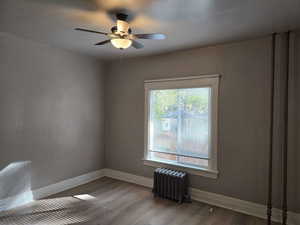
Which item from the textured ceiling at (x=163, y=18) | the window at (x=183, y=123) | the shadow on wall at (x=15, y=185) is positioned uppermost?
the textured ceiling at (x=163, y=18)

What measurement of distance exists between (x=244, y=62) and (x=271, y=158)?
58.2 inches

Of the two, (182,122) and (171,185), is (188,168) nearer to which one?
(171,185)

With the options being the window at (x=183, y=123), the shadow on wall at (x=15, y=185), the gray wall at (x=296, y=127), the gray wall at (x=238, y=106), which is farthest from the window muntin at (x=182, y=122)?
the shadow on wall at (x=15, y=185)

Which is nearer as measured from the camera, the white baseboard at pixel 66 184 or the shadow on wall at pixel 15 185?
the shadow on wall at pixel 15 185

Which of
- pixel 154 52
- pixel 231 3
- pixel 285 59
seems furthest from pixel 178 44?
pixel 285 59

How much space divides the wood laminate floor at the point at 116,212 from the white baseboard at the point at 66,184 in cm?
13

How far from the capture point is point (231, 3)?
1985mm

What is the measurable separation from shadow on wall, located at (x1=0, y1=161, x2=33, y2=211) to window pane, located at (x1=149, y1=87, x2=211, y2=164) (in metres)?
2.24

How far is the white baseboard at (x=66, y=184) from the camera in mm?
3361

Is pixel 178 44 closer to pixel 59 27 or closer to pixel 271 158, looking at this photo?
pixel 59 27

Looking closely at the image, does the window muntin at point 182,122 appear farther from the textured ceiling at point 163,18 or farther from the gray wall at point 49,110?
the gray wall at point 49,110

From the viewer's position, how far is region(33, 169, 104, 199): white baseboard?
3361mm

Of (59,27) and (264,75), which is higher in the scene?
(59,27)

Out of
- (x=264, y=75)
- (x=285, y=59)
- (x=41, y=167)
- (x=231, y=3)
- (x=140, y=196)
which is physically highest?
(x=231, y=3)
